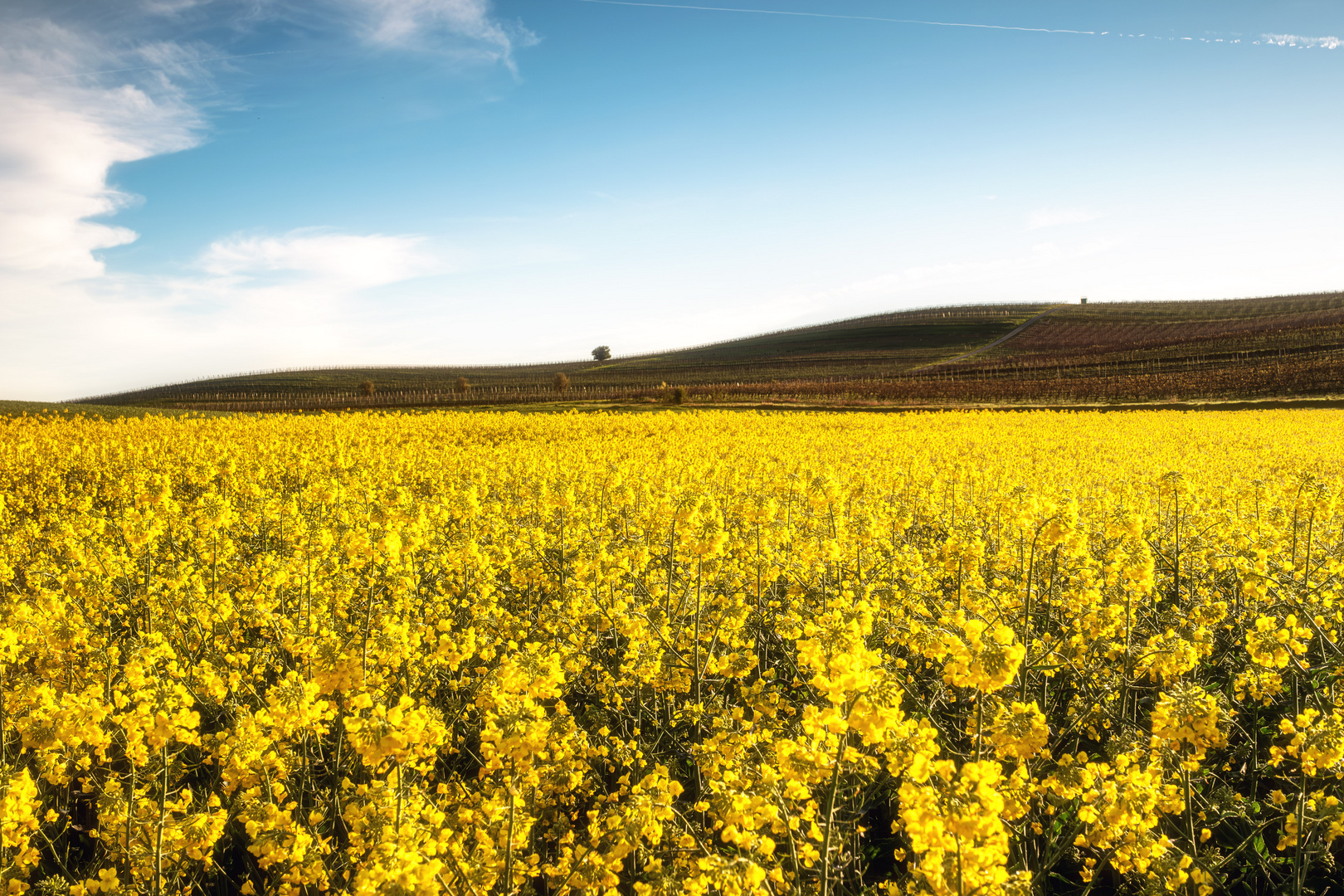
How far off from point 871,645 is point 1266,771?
8.69 feet

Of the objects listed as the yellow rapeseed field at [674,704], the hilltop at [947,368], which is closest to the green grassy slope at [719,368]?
the hilltop at [947,368]

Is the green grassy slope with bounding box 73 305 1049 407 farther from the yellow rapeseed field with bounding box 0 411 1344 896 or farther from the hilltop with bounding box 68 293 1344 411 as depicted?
the yellow rapeseed field with bounding box 0 411 1344 896

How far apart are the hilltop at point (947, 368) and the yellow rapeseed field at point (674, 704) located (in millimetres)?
44978

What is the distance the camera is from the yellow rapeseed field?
294 centimetres

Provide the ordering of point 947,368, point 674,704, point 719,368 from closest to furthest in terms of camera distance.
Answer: point 674,704
point 947,368
point 719,368

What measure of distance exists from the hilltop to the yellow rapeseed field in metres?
45.0

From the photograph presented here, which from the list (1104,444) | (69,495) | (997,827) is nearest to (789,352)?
(1104,444)

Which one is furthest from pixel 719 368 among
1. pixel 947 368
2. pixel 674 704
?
pixel 674 704

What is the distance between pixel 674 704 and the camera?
5.06m

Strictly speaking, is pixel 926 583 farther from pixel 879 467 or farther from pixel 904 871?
pixel 879 467

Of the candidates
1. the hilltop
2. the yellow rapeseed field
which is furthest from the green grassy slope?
the yellow rapeseed field

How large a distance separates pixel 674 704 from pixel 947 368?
77939 millimetres

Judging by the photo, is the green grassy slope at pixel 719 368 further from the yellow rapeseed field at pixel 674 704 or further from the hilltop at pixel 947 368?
the yellow rapeseed field at pixel 674 704

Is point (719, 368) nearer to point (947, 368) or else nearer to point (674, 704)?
point (947, 368)
